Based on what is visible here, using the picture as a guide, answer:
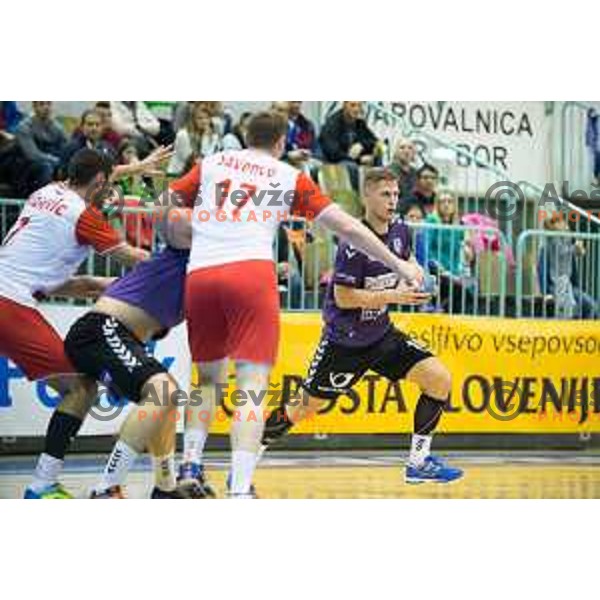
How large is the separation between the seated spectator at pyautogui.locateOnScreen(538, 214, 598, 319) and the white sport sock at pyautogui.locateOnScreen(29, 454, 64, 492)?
4.15m

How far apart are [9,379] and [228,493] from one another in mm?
2546

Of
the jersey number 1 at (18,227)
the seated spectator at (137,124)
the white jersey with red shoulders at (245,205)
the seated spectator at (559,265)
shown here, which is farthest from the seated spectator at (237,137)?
the seated spectator at (559,265)

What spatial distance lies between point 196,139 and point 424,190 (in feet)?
7.34

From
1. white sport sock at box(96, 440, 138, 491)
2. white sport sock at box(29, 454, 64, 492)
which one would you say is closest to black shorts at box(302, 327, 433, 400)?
white sport sock at box(96, 440, 138, 491)

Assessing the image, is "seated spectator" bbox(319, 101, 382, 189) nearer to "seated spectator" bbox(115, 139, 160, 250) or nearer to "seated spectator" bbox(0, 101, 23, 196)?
"seated spectator" bbox(115, 139, 160, 250)

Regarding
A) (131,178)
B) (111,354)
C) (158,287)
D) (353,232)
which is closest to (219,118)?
(131,178)

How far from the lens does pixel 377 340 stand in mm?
8312

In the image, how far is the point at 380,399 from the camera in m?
9.92

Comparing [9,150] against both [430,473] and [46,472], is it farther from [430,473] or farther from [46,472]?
[430,473]

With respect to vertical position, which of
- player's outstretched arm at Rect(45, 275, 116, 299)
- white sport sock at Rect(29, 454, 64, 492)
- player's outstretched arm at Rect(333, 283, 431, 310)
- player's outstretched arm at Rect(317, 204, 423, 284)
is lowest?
white sport sock at Rect(29, 454, 64, 492)

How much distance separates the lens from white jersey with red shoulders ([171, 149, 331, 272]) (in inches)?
276

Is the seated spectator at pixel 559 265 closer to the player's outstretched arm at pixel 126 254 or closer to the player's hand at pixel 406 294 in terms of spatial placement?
the player's hand at pixel 406 294

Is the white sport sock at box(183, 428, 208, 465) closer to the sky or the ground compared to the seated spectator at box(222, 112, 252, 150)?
closer to the ground

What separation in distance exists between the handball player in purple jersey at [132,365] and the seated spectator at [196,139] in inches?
38.1
